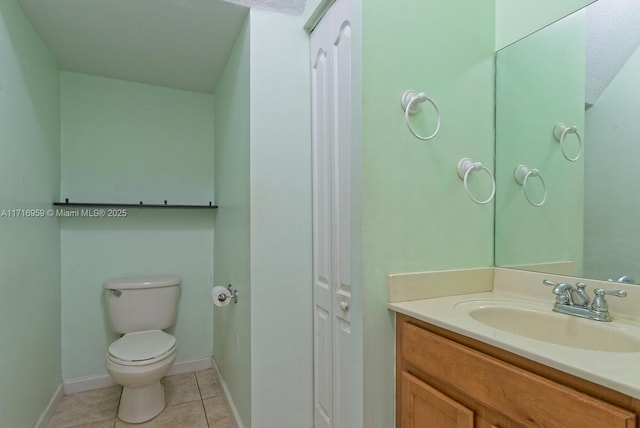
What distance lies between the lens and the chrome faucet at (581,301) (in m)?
1.01

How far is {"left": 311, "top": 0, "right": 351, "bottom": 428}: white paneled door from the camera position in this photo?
1344 millimetres

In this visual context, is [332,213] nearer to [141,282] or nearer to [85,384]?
[141,282]

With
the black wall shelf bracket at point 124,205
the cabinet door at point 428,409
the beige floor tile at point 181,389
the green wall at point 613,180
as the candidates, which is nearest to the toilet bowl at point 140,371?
the beige floor tile at point 181,389

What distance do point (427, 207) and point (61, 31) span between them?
2.06m

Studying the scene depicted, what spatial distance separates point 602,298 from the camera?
1.02 meters

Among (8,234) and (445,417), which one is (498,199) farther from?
(8,234)

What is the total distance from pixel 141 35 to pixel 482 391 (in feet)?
7.16

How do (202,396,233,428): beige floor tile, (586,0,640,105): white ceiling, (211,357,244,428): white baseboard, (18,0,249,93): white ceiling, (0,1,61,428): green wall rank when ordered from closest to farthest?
1. (586,0,640,105): white ceiling
2. (0,1,61,428): green wall
3. (18,0,249,93): white ceiling
4. (211,357,244,428): white baseboard
5. (202,396,233,428): beige floor tile

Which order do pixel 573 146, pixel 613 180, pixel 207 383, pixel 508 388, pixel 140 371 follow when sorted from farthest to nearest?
pixel 207 383 → pixel 140 371 → pixel 573 146 → pixel 613 180 → pixel 508 388

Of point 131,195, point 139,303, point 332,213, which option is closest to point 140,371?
point 139,303

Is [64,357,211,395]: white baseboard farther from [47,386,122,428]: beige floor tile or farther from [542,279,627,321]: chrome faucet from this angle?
[542,279,627,321]: chrome faucet

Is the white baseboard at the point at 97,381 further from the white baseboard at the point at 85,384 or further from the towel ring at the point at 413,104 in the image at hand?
the towel ring at the point at 413,104

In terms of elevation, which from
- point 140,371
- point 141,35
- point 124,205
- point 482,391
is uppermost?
point 141,35

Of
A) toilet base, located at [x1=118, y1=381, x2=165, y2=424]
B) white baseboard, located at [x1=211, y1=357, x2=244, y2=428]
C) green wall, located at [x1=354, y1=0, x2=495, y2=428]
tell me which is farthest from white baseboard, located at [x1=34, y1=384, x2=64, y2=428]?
green wall, located at [x1=354, y1=0, x2=495, y2=428]
